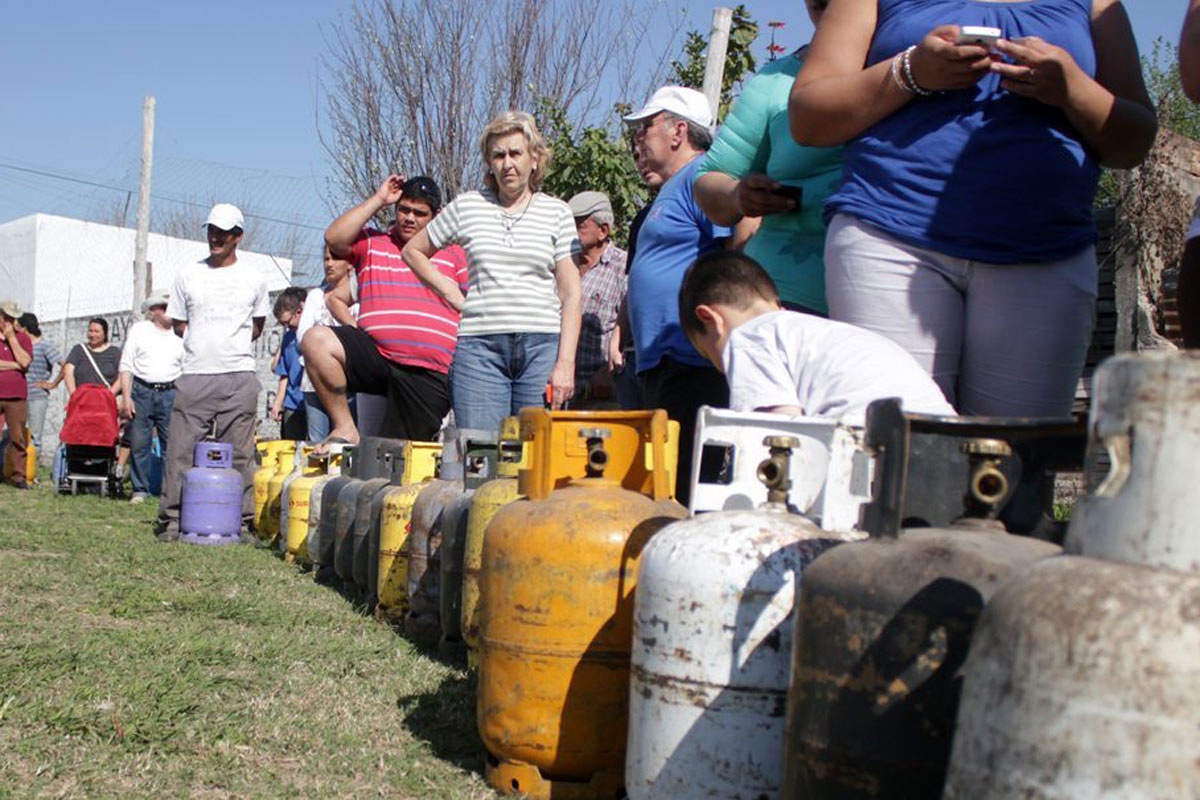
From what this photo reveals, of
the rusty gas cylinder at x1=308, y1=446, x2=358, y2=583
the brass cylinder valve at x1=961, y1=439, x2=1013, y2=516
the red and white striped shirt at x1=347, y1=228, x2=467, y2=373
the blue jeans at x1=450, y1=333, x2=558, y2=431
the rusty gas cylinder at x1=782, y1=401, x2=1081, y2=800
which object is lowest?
the rusty gas cylinder at x1=308, y1=446, x2=358, y2=583

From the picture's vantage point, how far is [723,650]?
2.58 m

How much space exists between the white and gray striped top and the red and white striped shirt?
923mm

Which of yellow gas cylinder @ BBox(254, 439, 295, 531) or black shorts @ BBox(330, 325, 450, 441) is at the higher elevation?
black shorts @ BBox(330, 325, 450, 441)

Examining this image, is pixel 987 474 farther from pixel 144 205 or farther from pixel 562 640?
pixel 144 205

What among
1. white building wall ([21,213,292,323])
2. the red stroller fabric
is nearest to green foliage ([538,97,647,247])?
the red stroller fabric

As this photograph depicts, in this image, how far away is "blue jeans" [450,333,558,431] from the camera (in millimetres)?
6133

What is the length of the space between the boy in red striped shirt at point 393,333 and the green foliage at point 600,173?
463 centimetres

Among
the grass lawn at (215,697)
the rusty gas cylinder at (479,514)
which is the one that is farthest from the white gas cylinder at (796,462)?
the rusty gas cylinder at (479,514)

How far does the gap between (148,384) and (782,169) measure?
996cm

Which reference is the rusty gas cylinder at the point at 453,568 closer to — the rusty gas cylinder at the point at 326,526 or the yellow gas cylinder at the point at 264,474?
the rusty gas cylinder at the point at 326,526

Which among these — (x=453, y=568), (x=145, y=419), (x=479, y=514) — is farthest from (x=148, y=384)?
(x=479, y=514)

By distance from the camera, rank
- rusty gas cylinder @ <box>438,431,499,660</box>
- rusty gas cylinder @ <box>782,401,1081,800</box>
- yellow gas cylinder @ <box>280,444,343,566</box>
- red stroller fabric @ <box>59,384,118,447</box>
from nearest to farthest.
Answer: rusty gas cylinder @ <box>782,401,1081,800</box> → rusty gas cylinder @ <box>438,431,499,660</box> → yellow gas cylinder @ <box>280,444,343,566</box> → red stroller fabric @ <box>59,384,118,447</box>

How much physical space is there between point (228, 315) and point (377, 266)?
7.25ft

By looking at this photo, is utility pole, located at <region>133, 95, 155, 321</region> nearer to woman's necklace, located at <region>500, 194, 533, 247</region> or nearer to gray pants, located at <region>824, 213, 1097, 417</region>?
woman's necklace, located at <region>500, 194, 533, 247</region>
